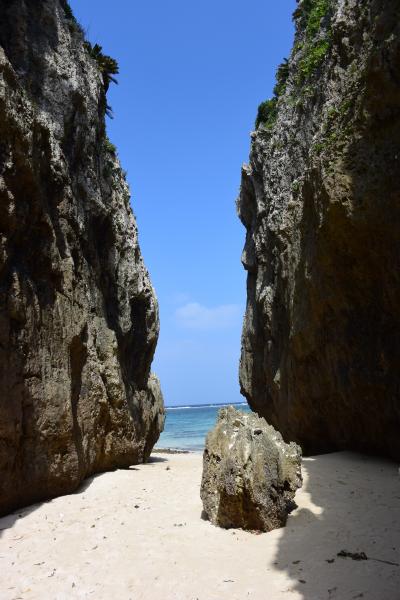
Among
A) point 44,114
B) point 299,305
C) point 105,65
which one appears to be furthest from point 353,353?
point 105,65

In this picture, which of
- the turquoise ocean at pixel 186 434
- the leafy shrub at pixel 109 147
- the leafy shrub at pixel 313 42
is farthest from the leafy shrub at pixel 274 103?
the turquoise ocean at pixel 186 434

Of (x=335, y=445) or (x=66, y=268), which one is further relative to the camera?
(x=335, y=445)

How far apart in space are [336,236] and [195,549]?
722cm

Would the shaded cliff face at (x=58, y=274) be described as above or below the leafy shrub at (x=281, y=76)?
below

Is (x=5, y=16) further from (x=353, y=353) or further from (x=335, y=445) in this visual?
(x=335, y=445)

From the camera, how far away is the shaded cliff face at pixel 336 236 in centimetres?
952

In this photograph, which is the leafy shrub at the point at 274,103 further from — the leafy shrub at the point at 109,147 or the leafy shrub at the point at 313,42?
the leafy shrub at the point at 109,147

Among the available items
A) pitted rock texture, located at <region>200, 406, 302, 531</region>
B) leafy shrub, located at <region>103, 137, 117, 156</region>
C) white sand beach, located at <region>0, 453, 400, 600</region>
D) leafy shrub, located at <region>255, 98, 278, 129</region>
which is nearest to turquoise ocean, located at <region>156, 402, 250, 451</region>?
pitted rock texture, located at <region>200, 406, 302, 531</region>

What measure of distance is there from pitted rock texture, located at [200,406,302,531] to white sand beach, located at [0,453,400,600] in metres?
0.23

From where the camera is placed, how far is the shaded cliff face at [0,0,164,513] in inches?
337

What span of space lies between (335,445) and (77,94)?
475 inches

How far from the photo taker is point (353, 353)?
11680mm

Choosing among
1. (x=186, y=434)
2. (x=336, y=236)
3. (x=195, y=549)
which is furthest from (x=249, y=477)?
(x=186, y=434)

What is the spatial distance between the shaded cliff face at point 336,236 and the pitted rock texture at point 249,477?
14.0ft
